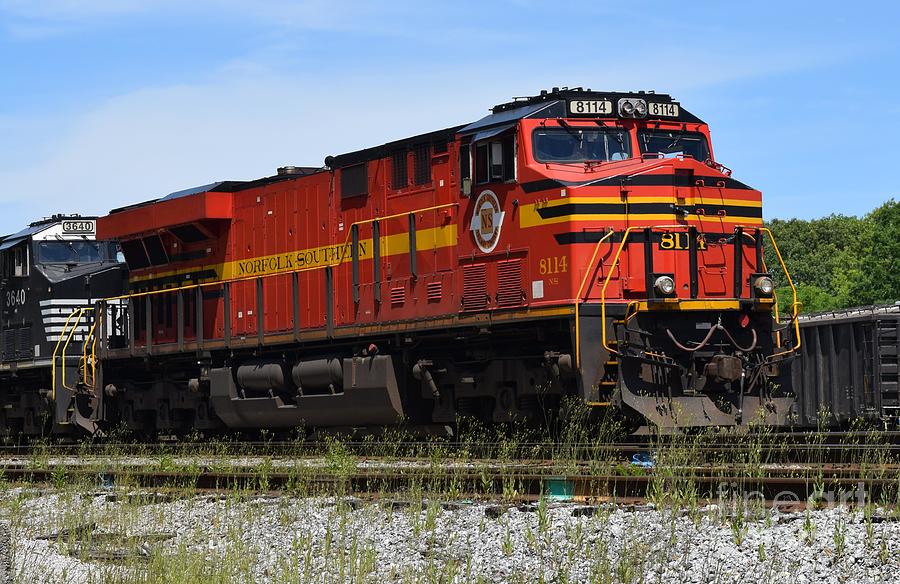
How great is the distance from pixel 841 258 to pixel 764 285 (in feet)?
221

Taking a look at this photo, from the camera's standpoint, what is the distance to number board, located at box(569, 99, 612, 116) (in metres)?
15.0

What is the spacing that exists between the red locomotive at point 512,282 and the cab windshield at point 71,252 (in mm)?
5366

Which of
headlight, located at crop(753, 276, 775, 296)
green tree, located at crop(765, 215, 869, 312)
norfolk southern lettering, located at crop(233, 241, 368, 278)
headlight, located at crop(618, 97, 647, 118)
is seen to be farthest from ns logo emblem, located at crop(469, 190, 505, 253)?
green tree, located at crop(765, 215, 869, 312)

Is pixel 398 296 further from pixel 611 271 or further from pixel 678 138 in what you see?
pixel 678 138

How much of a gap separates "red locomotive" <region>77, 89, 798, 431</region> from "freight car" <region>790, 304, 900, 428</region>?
5154 mm

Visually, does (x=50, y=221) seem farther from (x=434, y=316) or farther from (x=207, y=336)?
(x=434, y=316)

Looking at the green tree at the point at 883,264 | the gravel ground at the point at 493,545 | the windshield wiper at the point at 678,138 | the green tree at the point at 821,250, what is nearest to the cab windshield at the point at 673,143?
the windshield wiper at the point at 678,138

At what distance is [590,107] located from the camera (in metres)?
15.0

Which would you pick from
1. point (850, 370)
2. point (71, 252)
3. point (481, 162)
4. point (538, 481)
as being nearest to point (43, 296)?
point (71, 252)

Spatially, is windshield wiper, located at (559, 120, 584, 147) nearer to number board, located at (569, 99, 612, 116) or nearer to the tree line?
number board, located at (569, 99, 612, 116)

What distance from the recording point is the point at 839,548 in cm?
709

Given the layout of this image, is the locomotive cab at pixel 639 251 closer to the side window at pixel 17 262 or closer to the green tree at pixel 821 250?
the side window at pixel 17 262

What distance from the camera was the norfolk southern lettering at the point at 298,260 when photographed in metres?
17.8

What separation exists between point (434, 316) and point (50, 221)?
1121 cm
